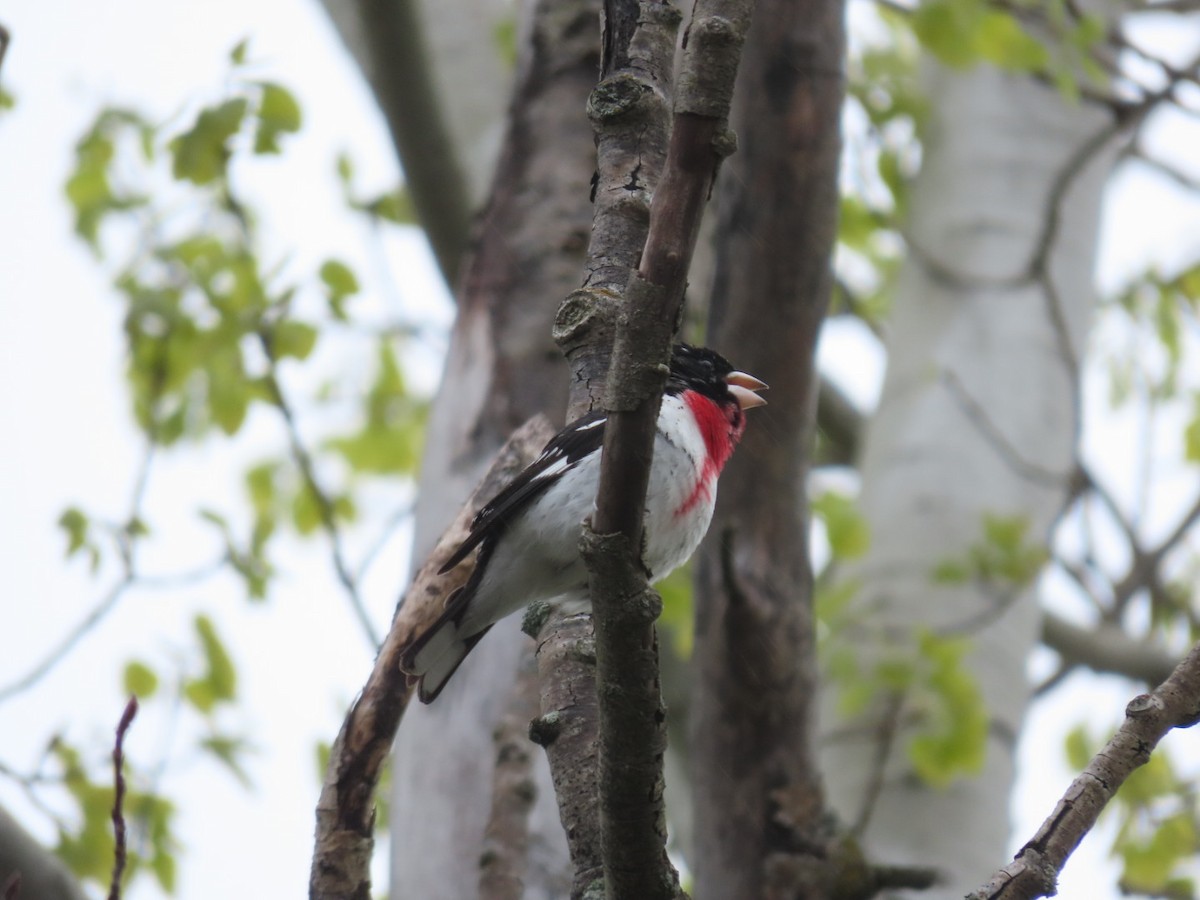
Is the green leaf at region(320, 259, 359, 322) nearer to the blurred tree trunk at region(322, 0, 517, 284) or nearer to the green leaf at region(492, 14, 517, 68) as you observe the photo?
the blurred tree trunk at region(322, 0, 517, 284)

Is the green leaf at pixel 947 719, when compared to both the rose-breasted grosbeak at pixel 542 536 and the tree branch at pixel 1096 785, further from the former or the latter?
the tree branch at pixel 1096 785

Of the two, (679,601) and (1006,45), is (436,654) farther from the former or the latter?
(1006,45)

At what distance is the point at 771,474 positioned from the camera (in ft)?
12.8

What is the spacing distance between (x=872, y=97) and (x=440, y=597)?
4.06m

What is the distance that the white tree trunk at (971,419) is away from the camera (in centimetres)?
489

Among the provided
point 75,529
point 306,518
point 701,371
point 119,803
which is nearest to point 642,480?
point 119,803

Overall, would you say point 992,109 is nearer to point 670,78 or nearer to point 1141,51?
point 1141,51

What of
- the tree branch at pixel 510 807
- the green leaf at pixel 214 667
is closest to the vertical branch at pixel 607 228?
the tree branch at pixel 510 807

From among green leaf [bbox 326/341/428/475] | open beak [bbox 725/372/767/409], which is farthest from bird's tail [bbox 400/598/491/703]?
green leaf [bbox 326/341/428/475]

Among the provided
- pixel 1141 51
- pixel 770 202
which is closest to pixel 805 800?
pixel 770 202

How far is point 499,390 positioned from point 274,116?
1.64 m

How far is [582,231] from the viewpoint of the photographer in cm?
382

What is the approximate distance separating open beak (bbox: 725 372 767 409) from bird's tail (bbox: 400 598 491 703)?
1114 millimetres

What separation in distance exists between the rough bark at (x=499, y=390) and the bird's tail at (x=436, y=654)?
51 centimetres
